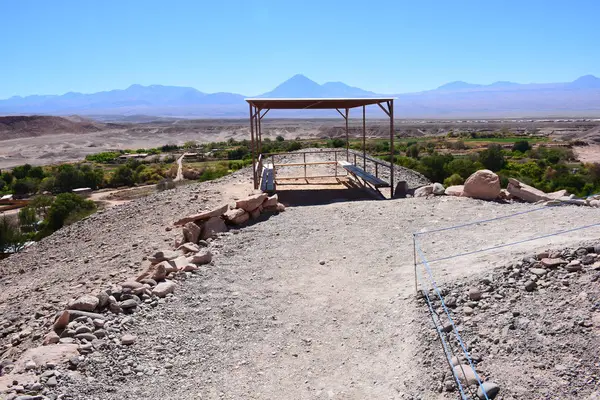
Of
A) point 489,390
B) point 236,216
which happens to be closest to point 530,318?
point 489,390

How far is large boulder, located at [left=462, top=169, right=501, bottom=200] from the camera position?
440 inches

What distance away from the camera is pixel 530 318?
4.57 m

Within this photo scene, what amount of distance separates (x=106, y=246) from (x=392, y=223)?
6.14 m

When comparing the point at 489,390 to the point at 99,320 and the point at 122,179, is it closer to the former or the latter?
the point at 99,320

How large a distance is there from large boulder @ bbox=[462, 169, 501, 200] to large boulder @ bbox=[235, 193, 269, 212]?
Result: 496 cm

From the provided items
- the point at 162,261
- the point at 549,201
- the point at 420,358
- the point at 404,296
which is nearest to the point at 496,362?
the point at 420,358

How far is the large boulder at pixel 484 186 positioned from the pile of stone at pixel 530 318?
5779 millimetres

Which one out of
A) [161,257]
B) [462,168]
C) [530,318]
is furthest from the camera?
[462,168]

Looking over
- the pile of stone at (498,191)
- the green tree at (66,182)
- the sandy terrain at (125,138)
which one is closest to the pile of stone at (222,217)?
the pile of stone at (498,191)

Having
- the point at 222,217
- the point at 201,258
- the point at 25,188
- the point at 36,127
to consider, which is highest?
the point at 36,127

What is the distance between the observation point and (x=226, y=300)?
21.9 ft

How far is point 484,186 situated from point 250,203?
5451mm

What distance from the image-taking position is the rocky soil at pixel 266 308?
185 inches

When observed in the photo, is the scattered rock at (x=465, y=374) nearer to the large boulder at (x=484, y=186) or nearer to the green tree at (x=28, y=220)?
the large boulder at (x=484, y=186)
